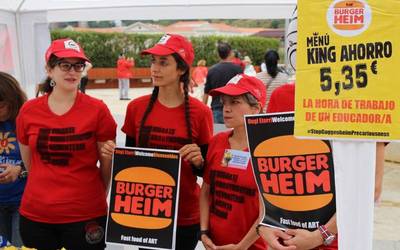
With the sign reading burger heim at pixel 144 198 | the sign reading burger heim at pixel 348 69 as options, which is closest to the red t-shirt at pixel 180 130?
the sign reading burger heim at pixel 144 198

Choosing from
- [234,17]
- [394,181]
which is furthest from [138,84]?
[234,17]

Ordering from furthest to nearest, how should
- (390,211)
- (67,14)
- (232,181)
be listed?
(390,211)
(67,14)
(232,181)

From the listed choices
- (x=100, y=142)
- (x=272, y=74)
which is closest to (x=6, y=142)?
(x=100, y=142)

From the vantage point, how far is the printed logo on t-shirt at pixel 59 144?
268cm

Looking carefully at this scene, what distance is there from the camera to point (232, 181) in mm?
2457

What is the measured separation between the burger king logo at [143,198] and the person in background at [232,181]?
0.19m

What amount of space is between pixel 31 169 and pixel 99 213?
430 mm

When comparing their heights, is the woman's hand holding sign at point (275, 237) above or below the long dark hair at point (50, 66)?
below

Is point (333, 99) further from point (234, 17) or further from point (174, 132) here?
point (234, 17)

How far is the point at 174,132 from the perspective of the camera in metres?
2.70

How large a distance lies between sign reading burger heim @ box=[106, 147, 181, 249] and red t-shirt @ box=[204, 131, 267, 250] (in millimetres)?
181

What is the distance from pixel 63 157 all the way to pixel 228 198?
877mm

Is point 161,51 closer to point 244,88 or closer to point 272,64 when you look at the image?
point 244,88

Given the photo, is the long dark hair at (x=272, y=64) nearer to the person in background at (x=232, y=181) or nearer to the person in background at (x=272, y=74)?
the person in background at (x=272, y=74)
